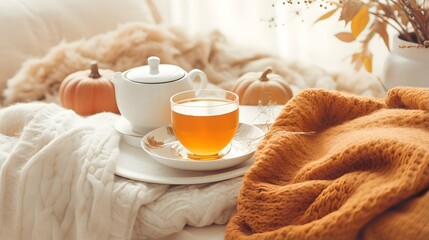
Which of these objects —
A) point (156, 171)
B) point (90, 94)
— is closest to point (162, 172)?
point (156, 171)

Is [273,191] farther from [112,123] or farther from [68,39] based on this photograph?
[68,39]

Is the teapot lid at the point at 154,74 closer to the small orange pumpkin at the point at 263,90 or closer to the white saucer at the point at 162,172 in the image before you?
the white saucer at the point at 162,172

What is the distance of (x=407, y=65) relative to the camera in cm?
120

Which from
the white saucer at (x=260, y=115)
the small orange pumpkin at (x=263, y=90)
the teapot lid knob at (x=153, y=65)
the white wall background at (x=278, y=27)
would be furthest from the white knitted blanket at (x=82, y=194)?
the white wall background at (x=278, y=27)

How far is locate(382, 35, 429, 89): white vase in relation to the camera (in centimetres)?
117

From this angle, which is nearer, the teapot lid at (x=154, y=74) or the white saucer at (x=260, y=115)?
the teapot lid at (x=154, y=74)

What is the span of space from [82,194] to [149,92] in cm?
21

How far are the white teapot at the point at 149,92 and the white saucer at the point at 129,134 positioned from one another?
0.01 metres

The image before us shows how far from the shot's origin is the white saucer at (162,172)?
878 mm

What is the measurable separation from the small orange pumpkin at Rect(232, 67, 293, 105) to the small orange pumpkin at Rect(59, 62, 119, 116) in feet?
0.94

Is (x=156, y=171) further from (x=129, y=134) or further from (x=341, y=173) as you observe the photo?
(x=341, y=173)

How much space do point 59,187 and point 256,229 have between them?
33 cm

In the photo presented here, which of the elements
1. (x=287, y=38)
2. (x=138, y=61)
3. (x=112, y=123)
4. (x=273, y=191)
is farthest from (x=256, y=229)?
(x=287, y=38)

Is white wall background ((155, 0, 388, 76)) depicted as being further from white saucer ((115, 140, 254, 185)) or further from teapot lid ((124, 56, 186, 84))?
white saucer ((115, 140, 254, 185))
